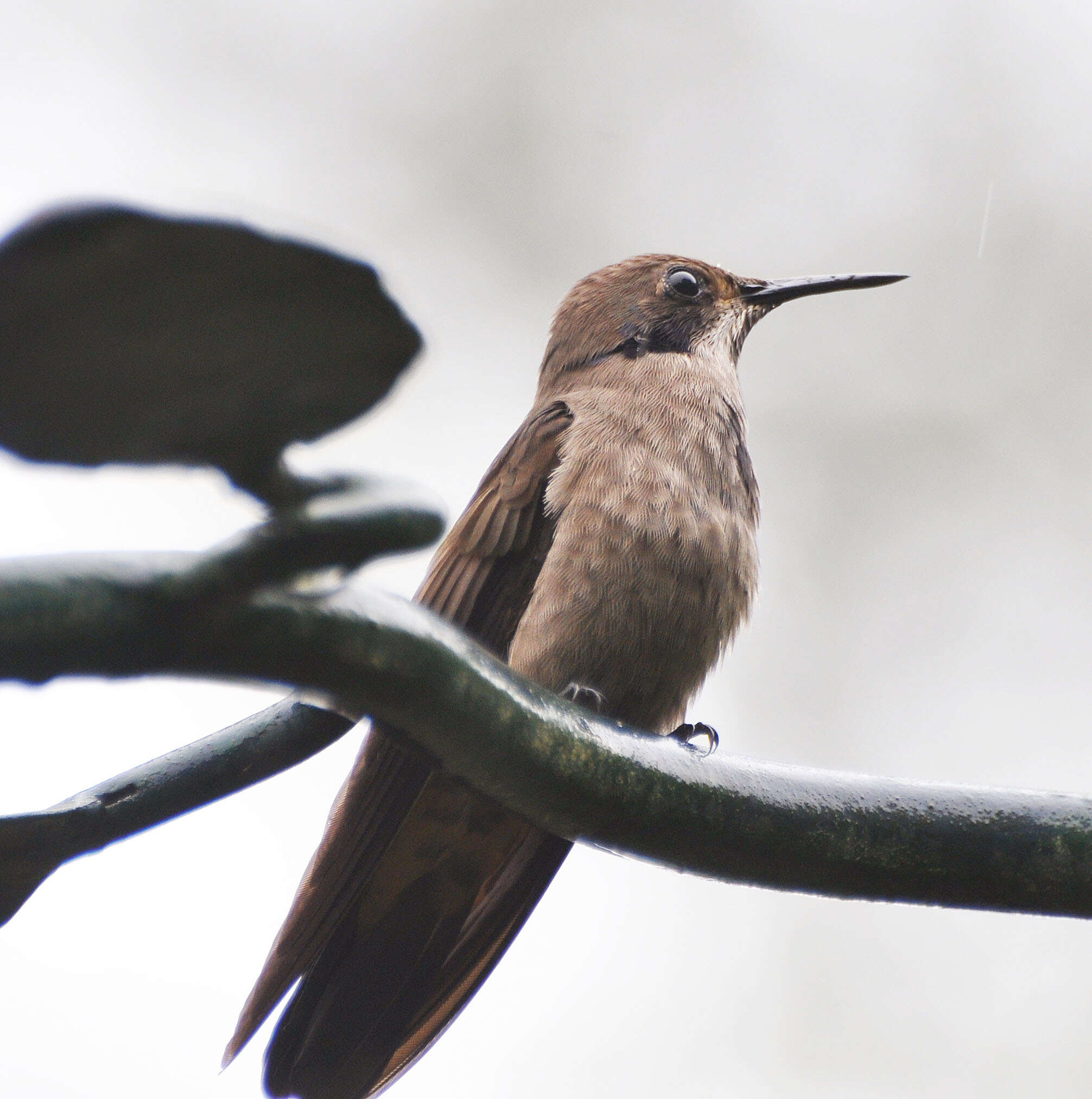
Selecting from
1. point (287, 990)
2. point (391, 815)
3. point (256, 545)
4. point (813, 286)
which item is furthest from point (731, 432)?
point (256, 545)

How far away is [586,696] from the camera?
3.44 meters

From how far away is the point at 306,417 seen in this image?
3.15 ft

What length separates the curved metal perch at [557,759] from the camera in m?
0.97

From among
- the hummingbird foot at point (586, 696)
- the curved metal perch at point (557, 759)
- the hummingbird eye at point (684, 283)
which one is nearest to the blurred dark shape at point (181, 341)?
the curved metal perch at point (557, 759)

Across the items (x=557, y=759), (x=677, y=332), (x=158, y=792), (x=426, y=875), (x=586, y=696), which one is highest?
(x=677, y=332)

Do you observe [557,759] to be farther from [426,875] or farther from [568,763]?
[426,875]

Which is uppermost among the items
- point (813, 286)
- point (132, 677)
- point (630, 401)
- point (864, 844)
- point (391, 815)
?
point (813, 286)

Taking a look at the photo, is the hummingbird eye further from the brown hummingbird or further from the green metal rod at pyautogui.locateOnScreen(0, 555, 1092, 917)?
the green metal rod at pyautogui.locateOnScreen(0, 555, 1092, 917)

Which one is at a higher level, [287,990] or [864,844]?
[864,844]

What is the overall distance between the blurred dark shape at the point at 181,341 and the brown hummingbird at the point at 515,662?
206 centimetres

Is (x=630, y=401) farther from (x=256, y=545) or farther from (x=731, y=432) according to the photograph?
(x=256, y=545)

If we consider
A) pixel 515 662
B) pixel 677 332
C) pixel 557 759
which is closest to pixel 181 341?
pixel 557 759

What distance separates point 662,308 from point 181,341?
4.03 m

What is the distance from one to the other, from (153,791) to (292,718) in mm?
210
